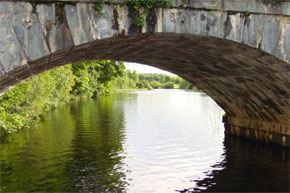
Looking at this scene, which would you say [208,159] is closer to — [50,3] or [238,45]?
[238,45]

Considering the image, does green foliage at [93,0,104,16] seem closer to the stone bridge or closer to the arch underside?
the stone bridge

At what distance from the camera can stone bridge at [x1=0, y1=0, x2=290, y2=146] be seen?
5.34m

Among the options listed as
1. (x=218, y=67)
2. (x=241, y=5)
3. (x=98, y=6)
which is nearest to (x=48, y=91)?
(x=218, y=67)

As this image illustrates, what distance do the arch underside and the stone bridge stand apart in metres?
0.02

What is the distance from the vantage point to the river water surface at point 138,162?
29.5 feet

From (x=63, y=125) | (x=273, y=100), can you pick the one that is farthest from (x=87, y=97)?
(x=273, y=100)

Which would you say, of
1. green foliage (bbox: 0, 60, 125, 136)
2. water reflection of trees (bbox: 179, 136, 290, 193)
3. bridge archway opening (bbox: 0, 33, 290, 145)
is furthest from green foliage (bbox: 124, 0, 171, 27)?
green foliage (bbox: 0, 60, 125, 136)

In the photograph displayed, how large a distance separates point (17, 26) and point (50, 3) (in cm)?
63

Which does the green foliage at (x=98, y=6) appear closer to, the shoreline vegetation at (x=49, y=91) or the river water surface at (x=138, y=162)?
the river water surface at (x=138, y=162)

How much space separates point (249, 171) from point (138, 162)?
11.4 ft

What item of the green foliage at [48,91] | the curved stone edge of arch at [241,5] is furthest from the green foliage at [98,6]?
the green foliage at [48,91]

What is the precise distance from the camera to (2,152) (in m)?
12.5

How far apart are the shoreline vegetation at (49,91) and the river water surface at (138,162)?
1070 millimetres

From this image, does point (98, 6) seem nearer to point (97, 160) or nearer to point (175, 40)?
point (175, 40)
